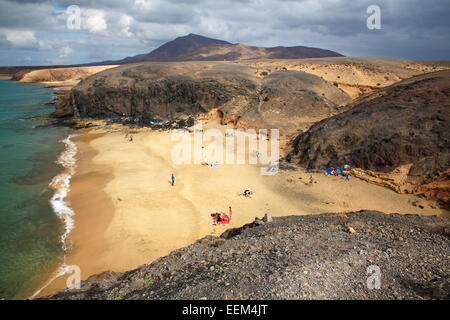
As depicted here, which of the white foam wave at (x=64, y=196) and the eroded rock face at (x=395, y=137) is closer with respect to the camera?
the white foam wave at (x=64, y=196)

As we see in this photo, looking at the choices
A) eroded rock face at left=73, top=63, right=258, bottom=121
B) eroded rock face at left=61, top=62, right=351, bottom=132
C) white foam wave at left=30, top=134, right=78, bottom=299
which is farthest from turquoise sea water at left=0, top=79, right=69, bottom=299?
eroded rock face at left=61, top=62, right=351, bottom=132

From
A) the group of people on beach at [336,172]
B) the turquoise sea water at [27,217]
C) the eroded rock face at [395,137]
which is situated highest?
the eroded rock face at [395,137]

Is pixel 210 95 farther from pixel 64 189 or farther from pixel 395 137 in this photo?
pixel 395 137

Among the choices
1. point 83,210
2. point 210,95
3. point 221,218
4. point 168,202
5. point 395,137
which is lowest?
point 83,210

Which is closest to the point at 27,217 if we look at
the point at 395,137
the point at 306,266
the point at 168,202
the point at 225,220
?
the point at 168,202

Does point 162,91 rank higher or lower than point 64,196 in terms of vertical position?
higher

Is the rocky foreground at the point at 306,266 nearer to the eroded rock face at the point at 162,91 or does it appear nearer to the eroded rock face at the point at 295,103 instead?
the eroded rock face at the point at 295,103

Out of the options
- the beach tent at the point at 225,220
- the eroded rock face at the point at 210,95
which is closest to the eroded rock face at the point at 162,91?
the eroded rock face at the point at 210,95
